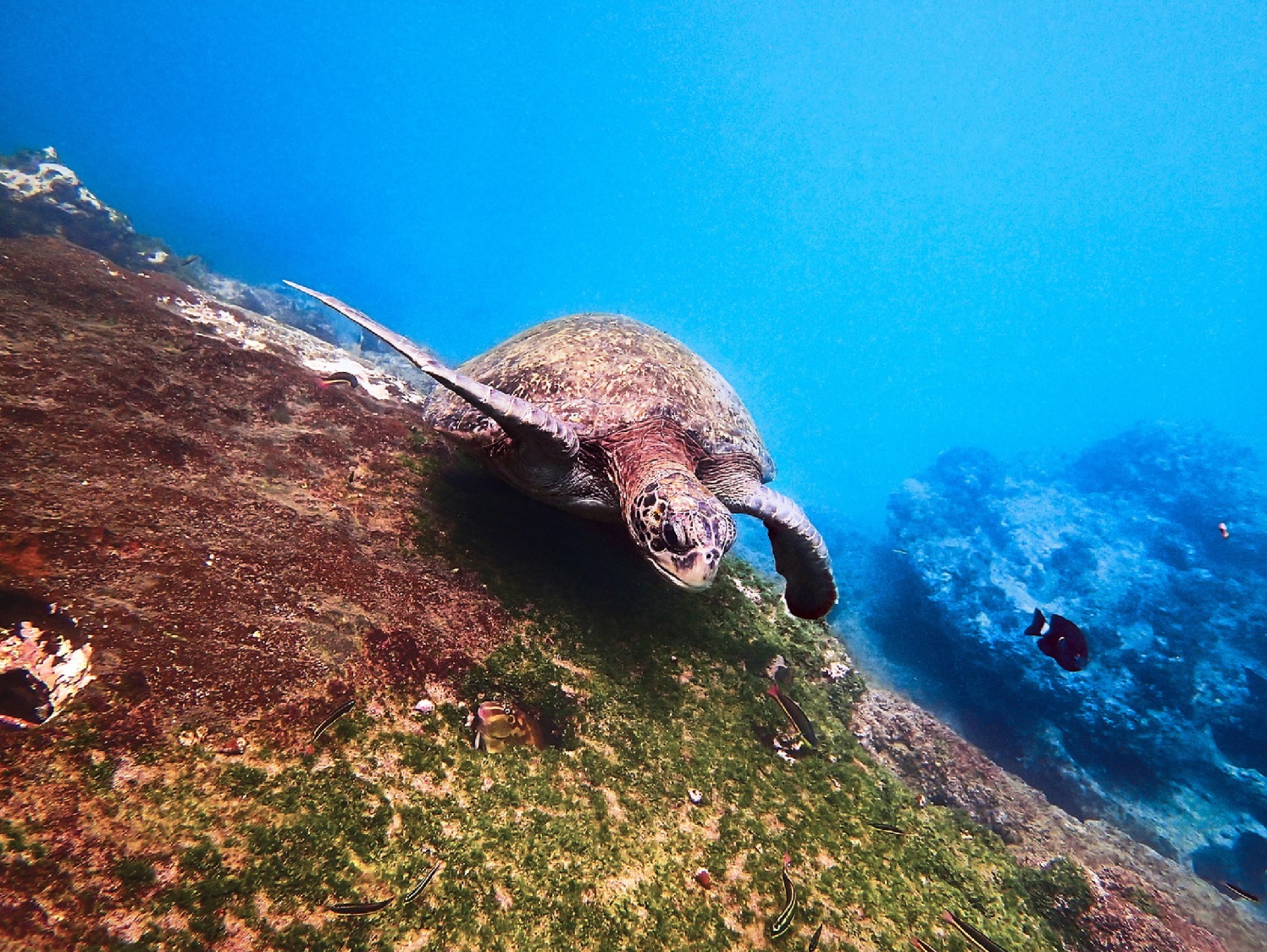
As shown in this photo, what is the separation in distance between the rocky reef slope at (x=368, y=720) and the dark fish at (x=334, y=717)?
0.10 ft

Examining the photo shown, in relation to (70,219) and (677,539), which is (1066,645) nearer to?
(677,539)

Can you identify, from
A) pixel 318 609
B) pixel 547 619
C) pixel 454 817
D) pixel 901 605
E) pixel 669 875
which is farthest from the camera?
pixel 901 605

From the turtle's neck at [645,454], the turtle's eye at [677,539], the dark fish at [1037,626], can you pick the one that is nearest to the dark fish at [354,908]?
the turtle's eye at [677,539]

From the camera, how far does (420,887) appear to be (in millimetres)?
2307

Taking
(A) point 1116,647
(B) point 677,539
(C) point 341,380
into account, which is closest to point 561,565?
(B) point 677,539

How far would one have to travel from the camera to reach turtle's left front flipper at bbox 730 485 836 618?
14.3 ft

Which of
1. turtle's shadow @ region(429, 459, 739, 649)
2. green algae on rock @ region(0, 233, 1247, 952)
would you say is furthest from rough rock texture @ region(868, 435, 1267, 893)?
turtle's shadow @ region(429, 459, 739, 649)

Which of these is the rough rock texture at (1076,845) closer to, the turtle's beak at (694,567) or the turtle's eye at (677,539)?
the turtle's beak at (694,567)

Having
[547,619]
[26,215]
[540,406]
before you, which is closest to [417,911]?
[547,619]

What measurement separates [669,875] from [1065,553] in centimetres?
1597

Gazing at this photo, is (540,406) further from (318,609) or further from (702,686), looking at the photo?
(702,686)

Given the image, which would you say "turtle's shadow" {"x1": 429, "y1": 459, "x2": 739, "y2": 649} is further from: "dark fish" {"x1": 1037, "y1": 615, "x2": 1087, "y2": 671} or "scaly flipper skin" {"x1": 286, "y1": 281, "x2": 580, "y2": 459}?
"dark fish" {"x1": 1037, "y1": 615, "x2": 1087, "y2": 671}

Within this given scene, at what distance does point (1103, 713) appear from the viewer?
9.61 meters

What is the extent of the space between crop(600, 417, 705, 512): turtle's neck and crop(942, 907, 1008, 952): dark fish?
336cm
